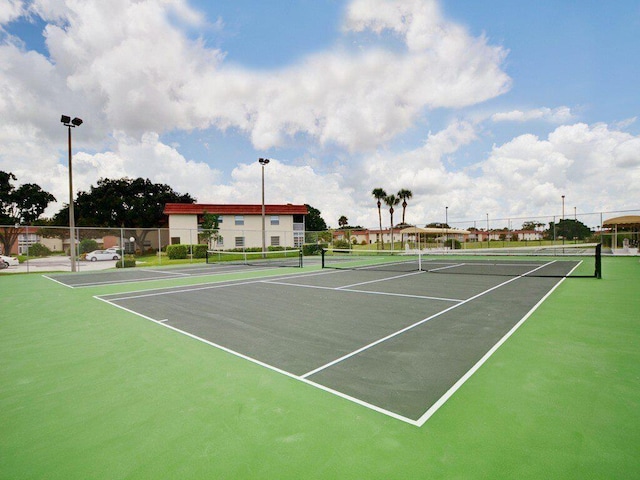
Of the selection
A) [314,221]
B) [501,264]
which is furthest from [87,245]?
[314,221]

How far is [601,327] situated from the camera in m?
5.97

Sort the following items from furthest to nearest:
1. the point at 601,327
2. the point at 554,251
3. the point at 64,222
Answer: the point at 64,222 → the point at 554,251 → the point at 601,327

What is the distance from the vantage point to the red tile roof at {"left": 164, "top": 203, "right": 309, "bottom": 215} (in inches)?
1567

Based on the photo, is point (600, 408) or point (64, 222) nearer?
point (600, 408)

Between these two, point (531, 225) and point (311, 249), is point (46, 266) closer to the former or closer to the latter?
point (311, 249)

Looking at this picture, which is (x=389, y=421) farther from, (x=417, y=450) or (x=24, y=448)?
(x=24, y=448)

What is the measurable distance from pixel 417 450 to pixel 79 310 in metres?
8.98

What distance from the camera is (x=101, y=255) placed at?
→ 26969 millimetres

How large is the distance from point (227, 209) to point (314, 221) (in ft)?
153

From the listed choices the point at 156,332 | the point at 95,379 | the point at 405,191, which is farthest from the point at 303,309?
the point at 405,191

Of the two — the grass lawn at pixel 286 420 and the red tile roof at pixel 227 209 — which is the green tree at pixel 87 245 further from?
the grass lawn at pixel 286 420

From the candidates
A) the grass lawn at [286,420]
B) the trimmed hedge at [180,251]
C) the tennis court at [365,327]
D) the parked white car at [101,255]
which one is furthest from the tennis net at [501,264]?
the parked white car at [101,255]

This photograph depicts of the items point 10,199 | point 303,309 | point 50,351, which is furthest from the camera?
point 10,199

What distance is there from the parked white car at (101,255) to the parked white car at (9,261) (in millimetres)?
4774
